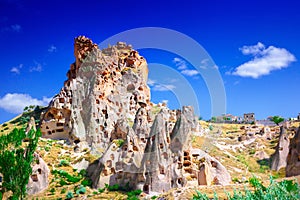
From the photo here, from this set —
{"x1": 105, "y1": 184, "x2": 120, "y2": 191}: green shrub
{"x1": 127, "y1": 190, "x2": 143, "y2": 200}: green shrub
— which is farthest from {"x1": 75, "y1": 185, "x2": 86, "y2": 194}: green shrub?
{"x1": 127, "y1": 190, "x2": 143, "y2": 200}: green shrub

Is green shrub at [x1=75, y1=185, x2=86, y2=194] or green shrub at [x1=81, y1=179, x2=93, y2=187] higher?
green shrub at [x1=81, y1=179, x2=93, y2=187]

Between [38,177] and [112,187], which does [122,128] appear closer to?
[112,187]

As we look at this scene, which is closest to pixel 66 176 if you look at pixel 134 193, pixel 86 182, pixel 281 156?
pixel 86 182

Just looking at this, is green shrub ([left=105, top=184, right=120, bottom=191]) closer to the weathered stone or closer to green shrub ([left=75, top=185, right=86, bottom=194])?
green shrub ([left=75, top=185, right=86, bottom=194])

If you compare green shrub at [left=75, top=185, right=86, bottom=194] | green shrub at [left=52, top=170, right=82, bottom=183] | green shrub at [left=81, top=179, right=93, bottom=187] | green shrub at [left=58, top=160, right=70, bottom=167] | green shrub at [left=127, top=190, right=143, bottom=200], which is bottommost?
green shrub at [left=127, top=190, right=143, bottom=200]

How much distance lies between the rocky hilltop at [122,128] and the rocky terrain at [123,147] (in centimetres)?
8

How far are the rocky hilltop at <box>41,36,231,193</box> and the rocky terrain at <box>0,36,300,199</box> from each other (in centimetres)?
8

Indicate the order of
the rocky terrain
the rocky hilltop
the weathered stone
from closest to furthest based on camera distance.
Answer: the rocky terrain → the rocky hilltop → the weathered stone

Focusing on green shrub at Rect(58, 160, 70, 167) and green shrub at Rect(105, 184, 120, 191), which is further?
green shrub at Rect(58, 160, 70, 167)

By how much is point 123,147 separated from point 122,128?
660cm

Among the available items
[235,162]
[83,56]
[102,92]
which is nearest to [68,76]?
[83,56]

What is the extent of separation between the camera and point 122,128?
3916 cm

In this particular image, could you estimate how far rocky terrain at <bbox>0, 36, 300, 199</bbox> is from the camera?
28.7 metres

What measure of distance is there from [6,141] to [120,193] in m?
10.2
